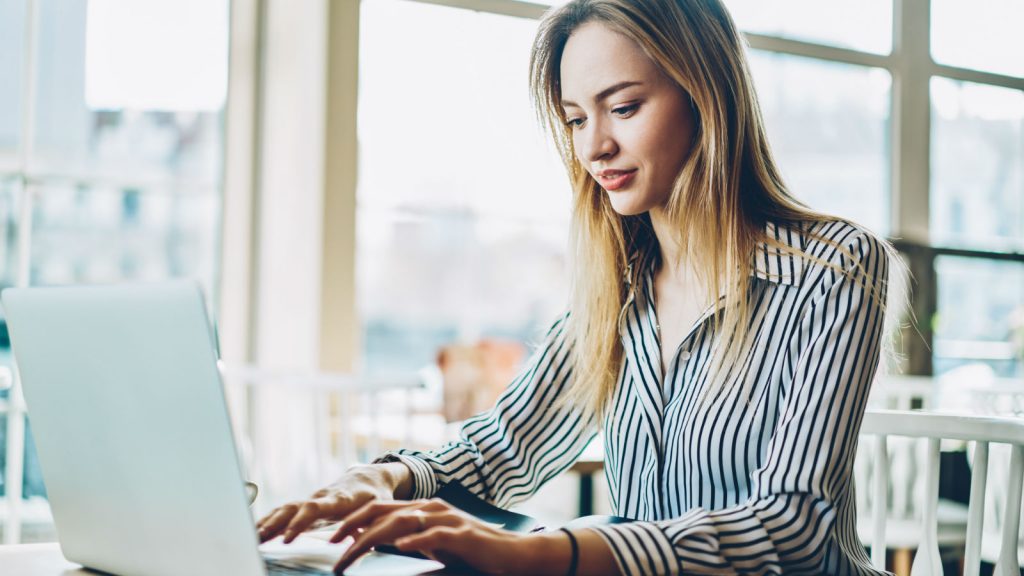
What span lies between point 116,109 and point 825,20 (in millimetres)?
3405

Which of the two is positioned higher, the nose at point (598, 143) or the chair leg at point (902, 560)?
the nose at point (598, 143)

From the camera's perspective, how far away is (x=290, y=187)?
3.69m

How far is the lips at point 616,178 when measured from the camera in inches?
45.1

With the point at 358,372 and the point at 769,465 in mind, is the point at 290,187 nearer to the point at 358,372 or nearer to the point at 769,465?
the point at 358,372

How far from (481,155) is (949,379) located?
107 inches

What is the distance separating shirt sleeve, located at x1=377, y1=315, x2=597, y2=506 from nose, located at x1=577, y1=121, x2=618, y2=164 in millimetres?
298

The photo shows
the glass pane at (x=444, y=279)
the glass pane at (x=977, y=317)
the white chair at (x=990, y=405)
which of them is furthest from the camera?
the glass pane at (x=977, y=317)

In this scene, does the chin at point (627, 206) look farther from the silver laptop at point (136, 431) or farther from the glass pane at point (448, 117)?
the glass pane at point (448, 117)

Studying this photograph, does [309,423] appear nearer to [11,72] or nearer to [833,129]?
[11,72]

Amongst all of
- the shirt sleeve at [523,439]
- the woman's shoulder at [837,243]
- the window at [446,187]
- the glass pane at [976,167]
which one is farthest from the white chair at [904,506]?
the glass pane at [976,167]

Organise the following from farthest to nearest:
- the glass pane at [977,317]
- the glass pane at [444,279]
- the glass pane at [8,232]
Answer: the glass pane at [977,317]
the glass pane at [444,279]
the glass pane at [8,232]

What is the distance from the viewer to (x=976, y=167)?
17.1 feet

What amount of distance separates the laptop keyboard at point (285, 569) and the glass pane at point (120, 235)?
275cm

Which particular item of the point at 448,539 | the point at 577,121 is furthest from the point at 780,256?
the point at 448,539
